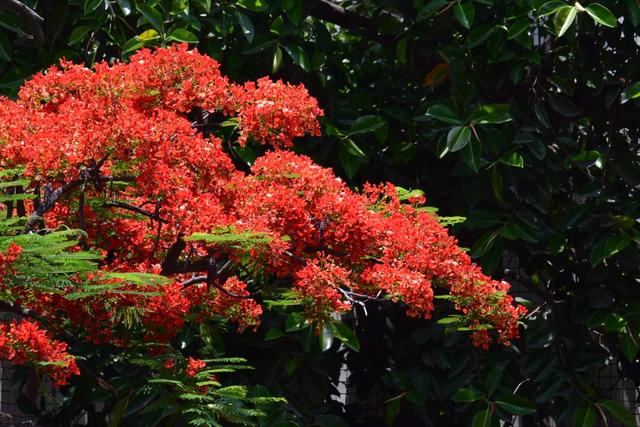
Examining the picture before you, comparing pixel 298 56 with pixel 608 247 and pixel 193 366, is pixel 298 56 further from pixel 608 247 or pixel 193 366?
pixel 193 366

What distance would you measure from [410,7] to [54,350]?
2599 millimetres

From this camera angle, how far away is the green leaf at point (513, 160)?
4.63 meters

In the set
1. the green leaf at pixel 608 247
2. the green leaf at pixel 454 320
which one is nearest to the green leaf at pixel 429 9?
the green leaf at pixel 608 247

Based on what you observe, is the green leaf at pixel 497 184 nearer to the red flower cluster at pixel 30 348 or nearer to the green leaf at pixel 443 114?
the green leaf at pixel 443 114

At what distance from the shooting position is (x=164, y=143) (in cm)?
328

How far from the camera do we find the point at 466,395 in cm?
462

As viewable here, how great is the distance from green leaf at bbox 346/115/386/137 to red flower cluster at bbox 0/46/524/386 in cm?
112

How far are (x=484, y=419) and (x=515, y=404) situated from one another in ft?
0.50

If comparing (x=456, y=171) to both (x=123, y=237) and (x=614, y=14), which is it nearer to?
(x=614, y=14)

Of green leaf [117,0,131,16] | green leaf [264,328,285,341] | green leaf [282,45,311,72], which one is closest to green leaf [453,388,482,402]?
green leaf [264,328,285,341]

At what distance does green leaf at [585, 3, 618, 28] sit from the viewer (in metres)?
4.46

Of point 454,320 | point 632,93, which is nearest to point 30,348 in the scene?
point 454,320

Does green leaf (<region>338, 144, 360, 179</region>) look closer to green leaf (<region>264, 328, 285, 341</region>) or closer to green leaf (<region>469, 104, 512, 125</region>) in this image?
green leaf (<region>469, 104, 512, 125</region>)

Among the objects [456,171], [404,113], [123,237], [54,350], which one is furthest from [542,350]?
[54,350]
